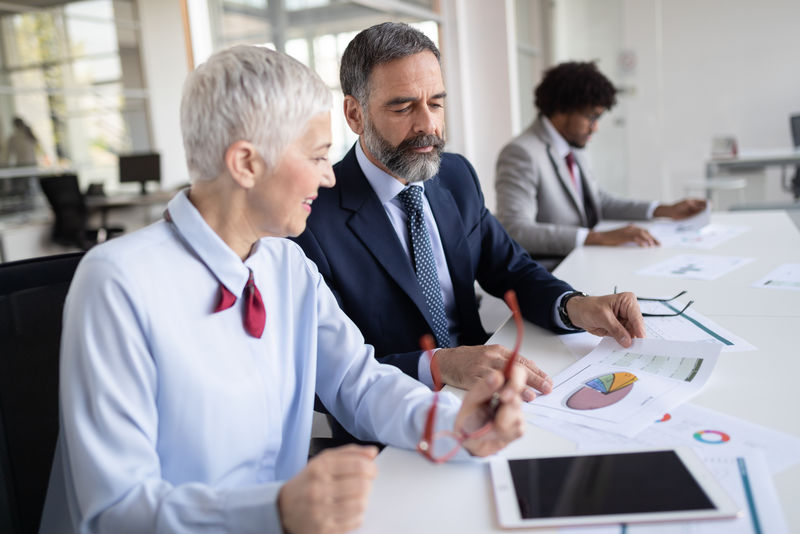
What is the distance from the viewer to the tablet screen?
764mm

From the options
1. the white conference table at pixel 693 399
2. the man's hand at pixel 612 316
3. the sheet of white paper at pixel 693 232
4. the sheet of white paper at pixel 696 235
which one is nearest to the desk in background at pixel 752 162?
the sheet of white paper at pixel 693 232

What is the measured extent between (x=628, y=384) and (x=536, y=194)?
6.58 ft

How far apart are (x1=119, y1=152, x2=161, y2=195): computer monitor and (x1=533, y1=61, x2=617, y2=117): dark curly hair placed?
544 cm

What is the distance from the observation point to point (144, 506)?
0.82 meters

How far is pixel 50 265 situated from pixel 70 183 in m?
5.92

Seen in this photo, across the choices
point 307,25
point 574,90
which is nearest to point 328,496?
point 574,90

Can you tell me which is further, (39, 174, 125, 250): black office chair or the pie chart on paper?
(39, 174, 125, 250): black office chair

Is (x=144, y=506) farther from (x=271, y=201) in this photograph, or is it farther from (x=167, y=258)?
(x=271, y=201)

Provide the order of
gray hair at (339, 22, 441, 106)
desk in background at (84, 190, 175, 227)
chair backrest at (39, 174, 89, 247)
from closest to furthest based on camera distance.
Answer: gray hair at (339, 22, 441, 106) → chair backrest at (39, 174, 89, 247) → desk in background at (84, 190, 175, 227)

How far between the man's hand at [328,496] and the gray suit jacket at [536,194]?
2.11 meters

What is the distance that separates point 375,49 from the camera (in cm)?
166

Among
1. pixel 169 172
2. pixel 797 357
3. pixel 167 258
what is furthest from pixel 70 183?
pixel 797 357

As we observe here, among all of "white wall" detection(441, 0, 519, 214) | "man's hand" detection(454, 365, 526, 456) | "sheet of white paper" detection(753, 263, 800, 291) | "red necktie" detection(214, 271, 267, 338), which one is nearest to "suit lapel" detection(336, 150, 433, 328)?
"red necktie" detection(214, 271, 267, 338)

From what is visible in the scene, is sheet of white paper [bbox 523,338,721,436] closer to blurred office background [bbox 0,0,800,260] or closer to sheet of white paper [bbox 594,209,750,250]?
sheet of white paper [bbox 594,209,750,250]
